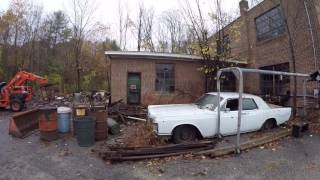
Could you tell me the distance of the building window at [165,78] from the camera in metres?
17.6

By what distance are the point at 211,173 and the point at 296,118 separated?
7800mm

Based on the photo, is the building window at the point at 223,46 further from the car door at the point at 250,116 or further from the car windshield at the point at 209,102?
the car door at the point at 250,116

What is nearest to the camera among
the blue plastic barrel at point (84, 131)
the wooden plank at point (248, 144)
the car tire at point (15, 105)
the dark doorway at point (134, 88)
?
the wooden plank at point (248, 144)

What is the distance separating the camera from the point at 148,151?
8.05 meters

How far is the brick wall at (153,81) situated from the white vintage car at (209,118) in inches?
262

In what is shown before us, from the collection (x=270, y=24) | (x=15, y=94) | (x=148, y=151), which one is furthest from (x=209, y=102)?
(x=15, y=94)

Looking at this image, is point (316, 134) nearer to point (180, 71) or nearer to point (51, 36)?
point (180, 71)

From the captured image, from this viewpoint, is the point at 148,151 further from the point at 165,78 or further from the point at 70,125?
the point at 165,78

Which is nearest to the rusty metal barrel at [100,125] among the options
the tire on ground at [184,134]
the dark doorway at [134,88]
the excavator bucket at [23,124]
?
the tire on ground at [184,134]

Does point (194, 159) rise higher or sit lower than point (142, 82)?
lower

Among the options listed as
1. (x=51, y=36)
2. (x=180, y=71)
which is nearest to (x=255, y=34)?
(x=180, y=71)

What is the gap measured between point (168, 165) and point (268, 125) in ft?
17.1

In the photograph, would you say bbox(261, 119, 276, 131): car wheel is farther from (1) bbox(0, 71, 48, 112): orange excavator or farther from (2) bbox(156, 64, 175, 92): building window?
(1) bbox(0, 71, 48, 112): orange excavator

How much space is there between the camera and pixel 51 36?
44188mm
